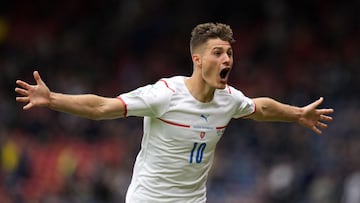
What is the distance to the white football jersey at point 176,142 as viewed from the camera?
733 centimetres

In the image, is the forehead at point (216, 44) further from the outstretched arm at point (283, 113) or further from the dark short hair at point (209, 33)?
the outstretched arm at point (283, 113)

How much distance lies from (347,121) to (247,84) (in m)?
2.50

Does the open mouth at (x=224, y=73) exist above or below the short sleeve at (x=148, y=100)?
above

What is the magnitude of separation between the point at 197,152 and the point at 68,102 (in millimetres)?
1096

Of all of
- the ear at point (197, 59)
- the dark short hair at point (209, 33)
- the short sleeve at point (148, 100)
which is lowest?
the short sleeve at point (148, 100)

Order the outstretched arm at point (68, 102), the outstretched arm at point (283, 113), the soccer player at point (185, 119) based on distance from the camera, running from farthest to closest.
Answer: the outstretched arm at point (283, 113), the soccer player at point (185, 119), the outstretched arm at point (68, 102)

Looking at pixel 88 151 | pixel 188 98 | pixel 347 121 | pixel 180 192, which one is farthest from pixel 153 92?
pixel 88 151

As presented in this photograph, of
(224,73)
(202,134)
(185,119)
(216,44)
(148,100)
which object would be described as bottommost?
(202,134)

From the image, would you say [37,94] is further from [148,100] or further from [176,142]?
[176,142]

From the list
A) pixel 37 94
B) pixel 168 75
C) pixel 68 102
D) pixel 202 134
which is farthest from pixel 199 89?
pixel 168 75

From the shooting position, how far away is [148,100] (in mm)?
7188

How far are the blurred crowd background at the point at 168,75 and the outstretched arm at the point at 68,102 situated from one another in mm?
6673

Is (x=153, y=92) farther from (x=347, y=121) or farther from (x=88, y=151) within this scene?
(x=88, y=151)

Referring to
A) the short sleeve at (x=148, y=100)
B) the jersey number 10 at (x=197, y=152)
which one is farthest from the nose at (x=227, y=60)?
the jersey number 10 at (x=197, y=152)
